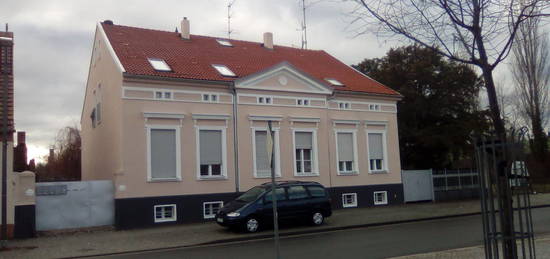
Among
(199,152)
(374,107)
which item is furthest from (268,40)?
(199,152)

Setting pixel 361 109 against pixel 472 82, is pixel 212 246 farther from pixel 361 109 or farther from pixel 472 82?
pixel 472 82

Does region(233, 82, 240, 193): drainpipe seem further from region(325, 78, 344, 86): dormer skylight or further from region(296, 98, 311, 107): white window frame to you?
region(325, 78, 344, 86): dormer skylight

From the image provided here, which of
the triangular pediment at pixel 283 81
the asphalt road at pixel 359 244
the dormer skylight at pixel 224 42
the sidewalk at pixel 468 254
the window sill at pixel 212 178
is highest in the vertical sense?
the dormer skylight at pixel 224 42

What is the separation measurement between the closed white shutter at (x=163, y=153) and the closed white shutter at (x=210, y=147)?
4.28 feet

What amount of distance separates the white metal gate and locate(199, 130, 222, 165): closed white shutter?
36.1ft

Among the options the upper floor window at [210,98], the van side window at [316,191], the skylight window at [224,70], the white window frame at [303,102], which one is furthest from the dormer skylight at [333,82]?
the van side window at [316,191]

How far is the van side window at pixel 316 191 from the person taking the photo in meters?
18.9

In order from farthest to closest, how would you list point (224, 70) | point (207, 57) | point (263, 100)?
point (207, 57)
point (224, 70)
point (263, 100)

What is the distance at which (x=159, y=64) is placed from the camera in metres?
22.6

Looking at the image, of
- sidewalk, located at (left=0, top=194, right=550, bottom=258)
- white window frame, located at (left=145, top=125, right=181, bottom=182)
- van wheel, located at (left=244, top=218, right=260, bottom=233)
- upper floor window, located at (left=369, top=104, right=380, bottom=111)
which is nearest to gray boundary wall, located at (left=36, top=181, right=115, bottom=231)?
sidewalk, located at (left=0, top=194, right=550, bottom=258)

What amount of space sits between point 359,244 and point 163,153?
10529 mm

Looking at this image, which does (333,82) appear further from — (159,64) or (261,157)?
(159,64)

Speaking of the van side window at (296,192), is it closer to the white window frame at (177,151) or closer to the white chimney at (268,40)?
the white window frame at (177,151)

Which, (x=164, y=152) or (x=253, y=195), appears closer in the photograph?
(x=253, y=195)
